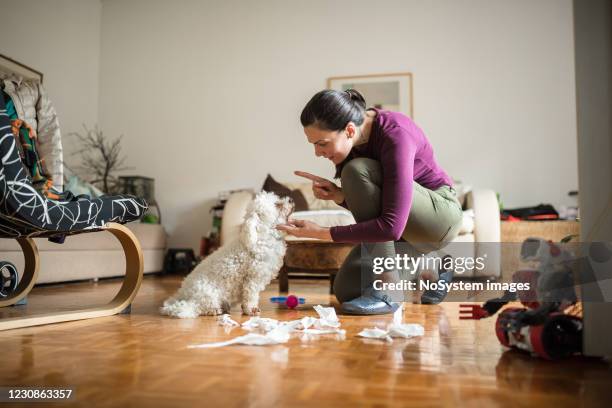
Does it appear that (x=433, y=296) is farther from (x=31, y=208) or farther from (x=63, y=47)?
(x=63, y=47)

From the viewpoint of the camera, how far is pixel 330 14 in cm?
512

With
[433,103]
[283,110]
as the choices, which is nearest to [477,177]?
[433,103]

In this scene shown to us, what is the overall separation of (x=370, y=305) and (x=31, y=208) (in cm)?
129

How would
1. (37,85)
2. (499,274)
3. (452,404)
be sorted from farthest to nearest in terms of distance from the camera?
(37,85), (499,274), (452,404)

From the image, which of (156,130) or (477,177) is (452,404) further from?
(156,130)

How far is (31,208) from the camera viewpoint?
1.61 meters

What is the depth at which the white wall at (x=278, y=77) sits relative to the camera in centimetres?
461

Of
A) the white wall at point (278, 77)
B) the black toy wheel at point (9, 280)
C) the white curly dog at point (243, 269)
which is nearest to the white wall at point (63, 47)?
the white wall at point (278, 77)

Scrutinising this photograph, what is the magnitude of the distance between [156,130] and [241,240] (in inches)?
154

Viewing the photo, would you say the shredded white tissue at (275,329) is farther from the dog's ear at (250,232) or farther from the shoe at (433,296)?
the shoe at (433,296)

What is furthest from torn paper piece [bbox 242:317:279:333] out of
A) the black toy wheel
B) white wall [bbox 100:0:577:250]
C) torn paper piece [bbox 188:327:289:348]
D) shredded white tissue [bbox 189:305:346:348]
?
white wall [bbox 100:0:577:250]

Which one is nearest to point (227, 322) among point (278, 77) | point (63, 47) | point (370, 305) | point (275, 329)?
point (275, 329)

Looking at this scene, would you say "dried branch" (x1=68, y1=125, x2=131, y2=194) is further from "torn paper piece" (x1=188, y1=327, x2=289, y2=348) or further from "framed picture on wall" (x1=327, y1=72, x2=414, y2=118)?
"torn paper piece" (x1=188, y1=327, x2=289, y2=348)

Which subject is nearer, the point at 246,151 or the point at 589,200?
the point at 589,200
